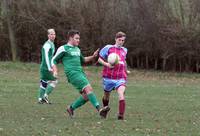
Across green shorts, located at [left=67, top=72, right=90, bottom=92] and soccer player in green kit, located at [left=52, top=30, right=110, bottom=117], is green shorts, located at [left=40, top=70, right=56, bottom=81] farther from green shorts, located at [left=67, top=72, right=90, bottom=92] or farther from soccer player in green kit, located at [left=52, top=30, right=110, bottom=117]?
green shorts, located at [left=67, top=72, right=90, bottom=92]

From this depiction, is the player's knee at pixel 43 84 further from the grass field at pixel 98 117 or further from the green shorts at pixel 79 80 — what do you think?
the green shorts at pixel 79 80

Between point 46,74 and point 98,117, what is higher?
point 46,74

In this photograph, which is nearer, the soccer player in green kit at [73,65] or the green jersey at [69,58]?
the soccer player in green kit at [73,65]

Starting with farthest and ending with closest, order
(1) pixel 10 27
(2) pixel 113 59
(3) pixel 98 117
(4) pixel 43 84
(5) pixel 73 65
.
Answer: (1) pixel 10 27, (4) pixel 43 84, (3) pixel 98 117, (5) pixel 73 65, (2) pixel 113 59

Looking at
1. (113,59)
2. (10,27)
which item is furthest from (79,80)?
(10,27)

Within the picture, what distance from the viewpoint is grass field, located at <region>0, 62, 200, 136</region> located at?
973cm

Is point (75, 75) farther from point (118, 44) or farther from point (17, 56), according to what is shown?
point (17, 56)

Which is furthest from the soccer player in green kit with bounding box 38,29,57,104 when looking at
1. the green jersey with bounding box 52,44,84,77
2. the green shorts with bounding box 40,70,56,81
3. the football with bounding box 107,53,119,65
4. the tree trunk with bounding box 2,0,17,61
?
the tree trunk with bounding box 2,0,17,61

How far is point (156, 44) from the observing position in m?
32.4

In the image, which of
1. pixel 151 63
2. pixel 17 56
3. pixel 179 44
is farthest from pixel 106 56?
pixel 17 56

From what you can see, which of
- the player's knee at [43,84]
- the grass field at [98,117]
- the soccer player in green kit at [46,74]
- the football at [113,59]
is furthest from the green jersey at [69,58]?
the player's knee at [43,84]

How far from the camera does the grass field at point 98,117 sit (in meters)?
9.73

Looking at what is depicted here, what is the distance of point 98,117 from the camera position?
11.8 m

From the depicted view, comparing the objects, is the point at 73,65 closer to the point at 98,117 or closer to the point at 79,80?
the point at 79,80
